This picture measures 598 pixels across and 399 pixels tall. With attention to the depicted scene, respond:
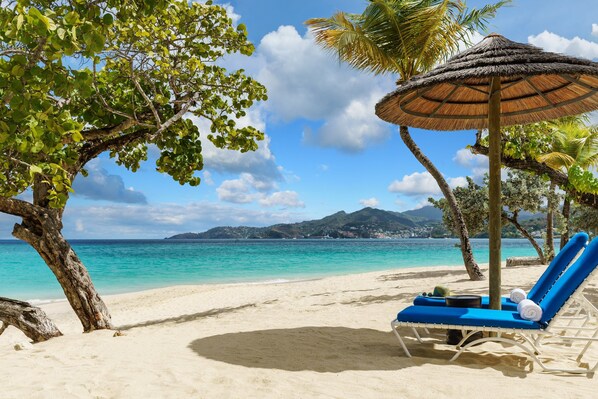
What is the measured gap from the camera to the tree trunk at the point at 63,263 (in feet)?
24.0

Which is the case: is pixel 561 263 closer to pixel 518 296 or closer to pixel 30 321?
pixel 518 296

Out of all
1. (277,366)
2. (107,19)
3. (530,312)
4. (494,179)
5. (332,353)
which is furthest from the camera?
(494,179)

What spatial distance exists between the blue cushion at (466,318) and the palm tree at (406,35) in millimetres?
7508

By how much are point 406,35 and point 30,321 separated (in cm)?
1023

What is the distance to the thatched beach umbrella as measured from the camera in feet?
15.3

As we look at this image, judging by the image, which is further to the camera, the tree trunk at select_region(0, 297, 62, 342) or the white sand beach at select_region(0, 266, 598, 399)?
the tree trunk at select_region(0, 297, 62, 342)

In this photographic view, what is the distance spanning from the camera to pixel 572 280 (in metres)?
4.04

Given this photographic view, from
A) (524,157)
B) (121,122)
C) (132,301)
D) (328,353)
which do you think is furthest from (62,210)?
(524,157)

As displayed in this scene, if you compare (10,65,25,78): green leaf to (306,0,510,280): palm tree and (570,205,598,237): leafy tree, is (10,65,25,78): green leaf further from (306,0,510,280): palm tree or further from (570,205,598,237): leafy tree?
(570,205,598,237): leafy tree

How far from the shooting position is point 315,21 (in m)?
12.0

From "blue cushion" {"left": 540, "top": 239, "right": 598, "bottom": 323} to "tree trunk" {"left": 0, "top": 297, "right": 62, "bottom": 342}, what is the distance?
6.65 meters

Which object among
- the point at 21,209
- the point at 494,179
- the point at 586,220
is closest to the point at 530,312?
the point at 494,179

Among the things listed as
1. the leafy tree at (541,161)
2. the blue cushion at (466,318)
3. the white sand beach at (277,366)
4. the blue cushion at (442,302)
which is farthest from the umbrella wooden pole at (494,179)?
the leafy tree at (541,161)

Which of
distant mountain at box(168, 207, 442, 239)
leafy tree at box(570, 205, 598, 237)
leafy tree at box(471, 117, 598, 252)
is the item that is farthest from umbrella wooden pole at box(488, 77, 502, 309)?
distant mountain at box(168, 207, 442, 239)
